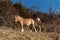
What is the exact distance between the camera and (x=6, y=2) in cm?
2483

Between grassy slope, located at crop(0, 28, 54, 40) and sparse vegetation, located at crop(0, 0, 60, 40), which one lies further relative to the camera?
sparse vegetation, located at crop(0, 0, 60, 40)

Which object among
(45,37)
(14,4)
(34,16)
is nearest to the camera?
(45,37)

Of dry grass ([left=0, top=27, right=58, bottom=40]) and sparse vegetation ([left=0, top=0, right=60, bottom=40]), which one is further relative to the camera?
sparse vegetation ([left=0, top=0, right=60, bottom=40])

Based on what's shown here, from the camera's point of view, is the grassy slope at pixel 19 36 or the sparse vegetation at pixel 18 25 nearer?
the grassy slope at pixel 19 36

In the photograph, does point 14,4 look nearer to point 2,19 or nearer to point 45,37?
point 2,19

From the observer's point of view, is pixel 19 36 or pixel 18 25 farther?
pixel 18 25

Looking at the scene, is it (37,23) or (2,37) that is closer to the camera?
(2,37)

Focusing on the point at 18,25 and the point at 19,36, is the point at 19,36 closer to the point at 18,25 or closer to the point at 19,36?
the point at 19,36

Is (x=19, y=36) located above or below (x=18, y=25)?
below

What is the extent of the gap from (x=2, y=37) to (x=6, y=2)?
1062 cm

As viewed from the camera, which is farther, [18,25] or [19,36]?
[18,25]

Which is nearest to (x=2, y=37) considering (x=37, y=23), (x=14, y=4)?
(x=37, y=23)

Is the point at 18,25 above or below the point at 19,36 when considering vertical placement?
above

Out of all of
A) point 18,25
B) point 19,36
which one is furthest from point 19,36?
point 18,25
